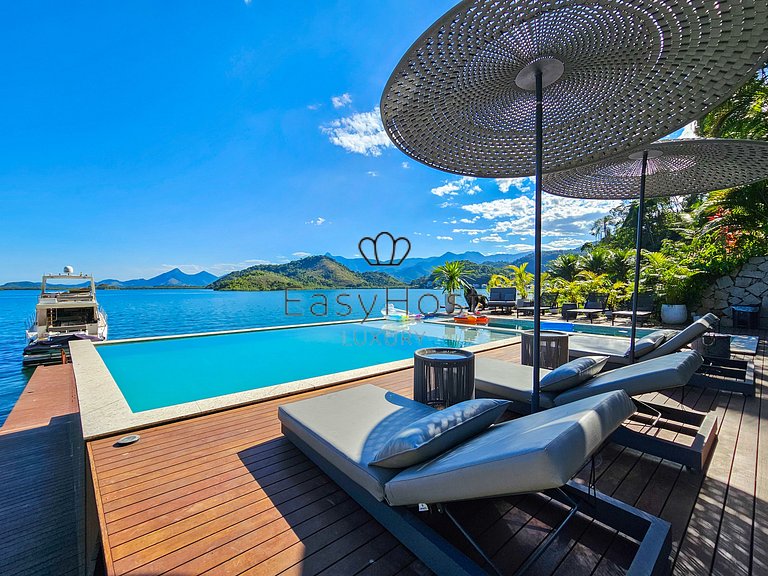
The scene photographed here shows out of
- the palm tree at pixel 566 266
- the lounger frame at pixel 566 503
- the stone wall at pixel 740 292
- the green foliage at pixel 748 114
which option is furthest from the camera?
the palm tree at pixel 566 266

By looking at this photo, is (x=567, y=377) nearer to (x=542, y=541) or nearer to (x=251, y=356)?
(x=542, y=541)

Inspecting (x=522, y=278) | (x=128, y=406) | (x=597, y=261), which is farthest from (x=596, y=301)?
(x=128, y=406)

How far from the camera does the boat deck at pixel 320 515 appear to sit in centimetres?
157

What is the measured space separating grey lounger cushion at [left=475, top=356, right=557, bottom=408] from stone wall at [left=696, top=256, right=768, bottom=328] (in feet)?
31.1

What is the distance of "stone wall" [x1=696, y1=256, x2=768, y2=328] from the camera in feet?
28.2

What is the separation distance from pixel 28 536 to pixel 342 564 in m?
2.73

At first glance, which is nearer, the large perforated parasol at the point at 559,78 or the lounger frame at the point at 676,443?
the large perforated parasol at the point at 559,78

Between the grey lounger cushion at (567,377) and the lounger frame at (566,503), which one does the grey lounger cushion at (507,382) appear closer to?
the grey lounger cushion at (567,377)

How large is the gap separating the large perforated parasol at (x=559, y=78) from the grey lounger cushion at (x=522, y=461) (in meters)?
0.66

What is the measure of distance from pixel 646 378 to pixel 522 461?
5.47 ft

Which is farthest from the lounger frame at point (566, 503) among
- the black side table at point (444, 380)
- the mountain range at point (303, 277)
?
the mountain range at point (303, 277)

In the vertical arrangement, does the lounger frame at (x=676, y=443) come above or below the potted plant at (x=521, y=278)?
below

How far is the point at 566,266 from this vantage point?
19.6 meters

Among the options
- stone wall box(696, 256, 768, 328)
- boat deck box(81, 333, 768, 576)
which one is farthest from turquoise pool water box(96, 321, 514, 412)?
stone wall box(696, 256, 768, 328)
